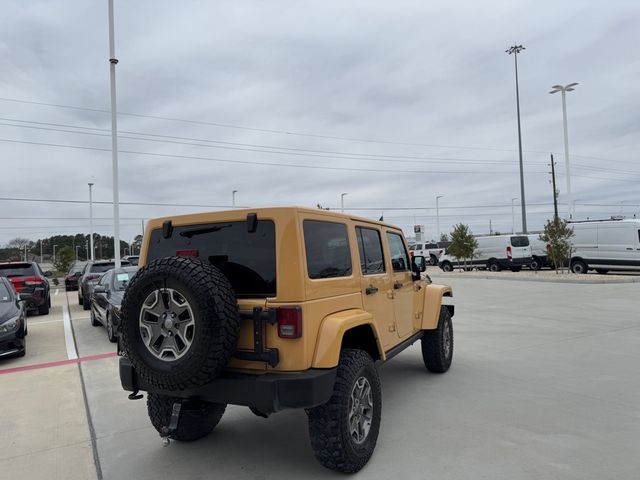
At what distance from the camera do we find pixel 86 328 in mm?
11430

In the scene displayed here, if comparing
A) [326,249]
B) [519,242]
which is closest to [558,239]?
[519,242]

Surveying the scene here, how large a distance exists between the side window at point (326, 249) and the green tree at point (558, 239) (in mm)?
19302

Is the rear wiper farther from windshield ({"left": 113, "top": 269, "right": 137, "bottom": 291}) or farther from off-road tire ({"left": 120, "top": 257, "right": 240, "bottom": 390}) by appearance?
windshield ({"left": 113, "top": 269, "right": 137, "bottom": 291})

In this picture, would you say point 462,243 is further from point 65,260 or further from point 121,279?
point 65,260

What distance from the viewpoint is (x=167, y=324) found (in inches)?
128

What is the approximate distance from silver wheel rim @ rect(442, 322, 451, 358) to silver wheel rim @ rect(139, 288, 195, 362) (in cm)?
384

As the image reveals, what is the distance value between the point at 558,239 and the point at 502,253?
6.00m

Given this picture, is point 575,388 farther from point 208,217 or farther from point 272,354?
point 208,217

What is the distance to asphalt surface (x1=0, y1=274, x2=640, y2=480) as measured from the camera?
3.64 meters

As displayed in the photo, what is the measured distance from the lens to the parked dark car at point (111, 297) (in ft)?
28.3

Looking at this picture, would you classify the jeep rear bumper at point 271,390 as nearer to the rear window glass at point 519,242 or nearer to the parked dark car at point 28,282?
the parked dark car at point 28,282

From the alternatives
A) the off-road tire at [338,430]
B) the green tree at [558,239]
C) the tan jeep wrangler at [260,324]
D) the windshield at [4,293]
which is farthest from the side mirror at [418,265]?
the green tree at [558,239]

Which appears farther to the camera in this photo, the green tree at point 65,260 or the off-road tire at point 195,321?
the green tree at point 65,260

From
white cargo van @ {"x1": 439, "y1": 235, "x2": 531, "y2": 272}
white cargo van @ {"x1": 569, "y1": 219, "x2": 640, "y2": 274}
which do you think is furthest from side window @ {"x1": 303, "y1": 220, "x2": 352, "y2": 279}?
white cargo van @ {"x1": 439, "y1": 235, "x2": 531, "y2": 272}
